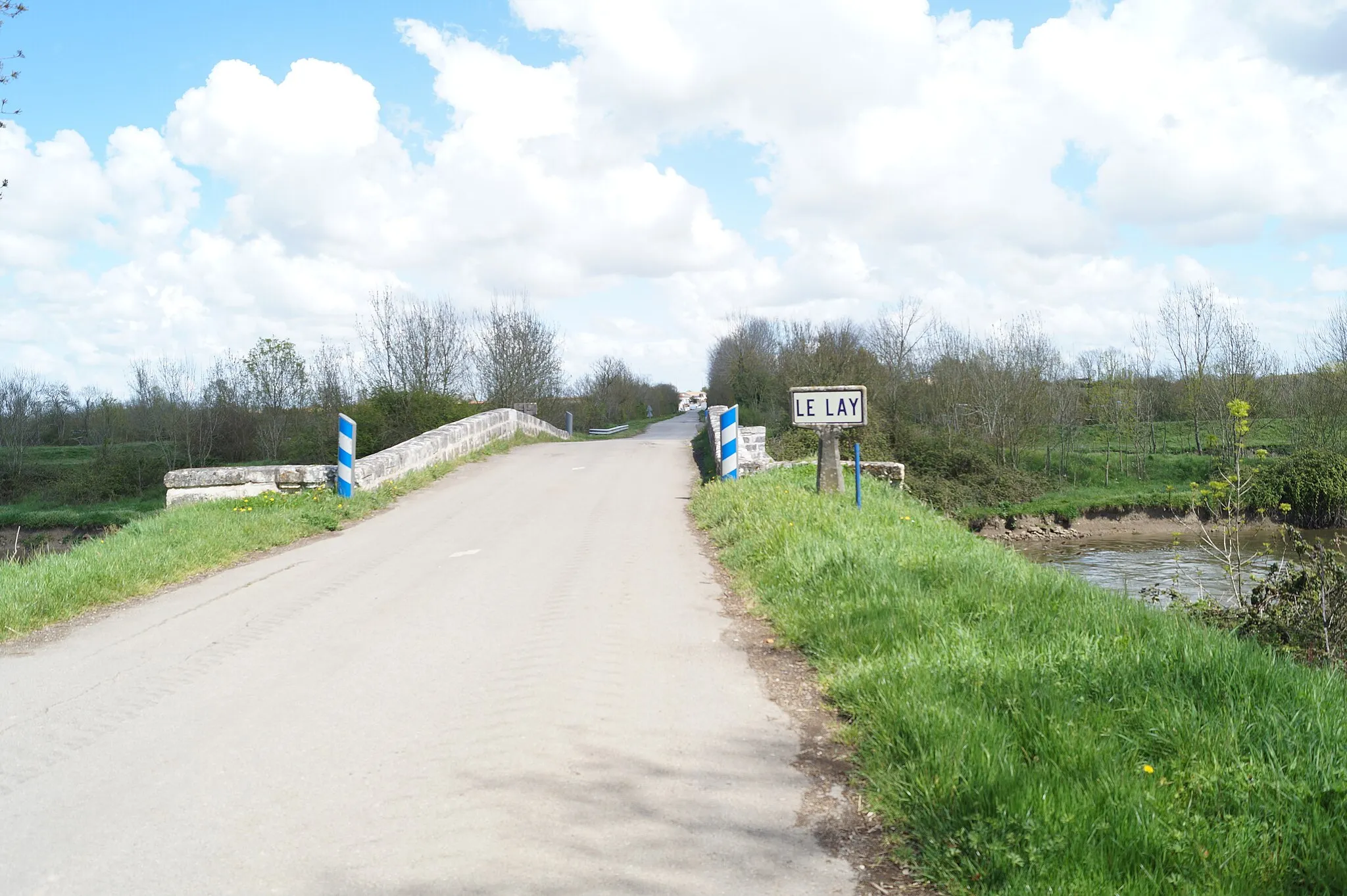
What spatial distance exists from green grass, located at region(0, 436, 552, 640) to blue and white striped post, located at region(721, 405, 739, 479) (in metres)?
5.56

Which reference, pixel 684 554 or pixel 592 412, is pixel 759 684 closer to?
pixel 684 554

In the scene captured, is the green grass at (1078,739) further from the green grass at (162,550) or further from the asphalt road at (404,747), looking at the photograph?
the green grass at (162,550)

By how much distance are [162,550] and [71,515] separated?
1349 inches

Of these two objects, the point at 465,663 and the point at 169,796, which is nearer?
the point at 169,796

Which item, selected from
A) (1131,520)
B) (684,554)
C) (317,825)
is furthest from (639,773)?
(1131,520)

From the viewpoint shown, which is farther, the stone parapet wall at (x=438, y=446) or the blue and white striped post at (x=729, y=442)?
the stone parapet wall at (x=438, y=446)

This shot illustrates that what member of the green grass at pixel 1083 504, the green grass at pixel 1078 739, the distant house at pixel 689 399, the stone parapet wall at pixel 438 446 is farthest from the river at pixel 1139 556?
the distant house at pixel 689 399

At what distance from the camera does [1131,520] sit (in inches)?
1324

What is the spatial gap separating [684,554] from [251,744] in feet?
19.9

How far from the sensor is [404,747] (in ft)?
15.1

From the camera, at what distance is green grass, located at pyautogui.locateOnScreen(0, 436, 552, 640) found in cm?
781

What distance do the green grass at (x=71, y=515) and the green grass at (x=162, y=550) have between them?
87.8 feet

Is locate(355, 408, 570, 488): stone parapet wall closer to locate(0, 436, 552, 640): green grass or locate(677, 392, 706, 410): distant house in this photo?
locate(0, 436, 552, 640): green grass

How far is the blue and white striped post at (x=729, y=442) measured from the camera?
49.6 ft
